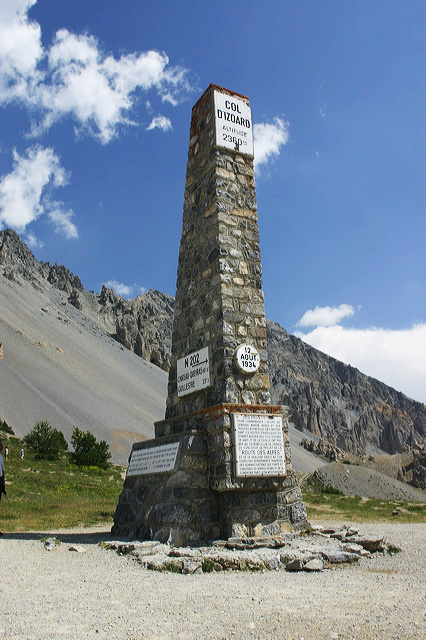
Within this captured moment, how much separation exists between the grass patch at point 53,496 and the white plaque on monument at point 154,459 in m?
2.89

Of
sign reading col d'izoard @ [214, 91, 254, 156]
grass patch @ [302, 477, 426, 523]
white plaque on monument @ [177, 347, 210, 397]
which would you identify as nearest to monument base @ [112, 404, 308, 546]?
white plaque on monument @ [177, 347, 210, 397]

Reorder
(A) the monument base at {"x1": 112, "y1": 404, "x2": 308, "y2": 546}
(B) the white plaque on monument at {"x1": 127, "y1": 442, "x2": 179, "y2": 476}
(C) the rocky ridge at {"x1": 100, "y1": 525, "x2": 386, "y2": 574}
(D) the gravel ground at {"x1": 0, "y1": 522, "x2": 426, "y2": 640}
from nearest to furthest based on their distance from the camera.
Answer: (D) the gravel ground at {"x1": 0, "y1": 522, "x2": 426, "y2": 640} → (C) the rocky ridge at {"x1": 100, "y1": 525, "x2": 386, "y2": 574} → (A) the monument base at {"x1": 112, "y1": 404, "x2": 308, "y2": 546} → (B) the white plaque on monument at {"x1": 127, "y1": 442, "x2": 179, "y2": 476}

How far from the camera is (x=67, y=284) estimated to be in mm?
113875

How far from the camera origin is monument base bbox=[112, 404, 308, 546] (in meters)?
7.03

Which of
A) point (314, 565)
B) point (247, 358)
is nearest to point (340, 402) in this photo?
point (247, 358)

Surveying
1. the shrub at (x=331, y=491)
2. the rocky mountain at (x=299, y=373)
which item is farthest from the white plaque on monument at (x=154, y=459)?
the rocky mountain at (x=299, y=373)

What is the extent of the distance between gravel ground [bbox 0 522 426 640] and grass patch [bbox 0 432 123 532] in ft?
17.2

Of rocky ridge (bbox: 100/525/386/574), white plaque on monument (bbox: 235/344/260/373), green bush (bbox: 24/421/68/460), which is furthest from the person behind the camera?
green bush (bbox: 24/421/68/460)

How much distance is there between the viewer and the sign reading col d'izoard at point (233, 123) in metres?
9.40

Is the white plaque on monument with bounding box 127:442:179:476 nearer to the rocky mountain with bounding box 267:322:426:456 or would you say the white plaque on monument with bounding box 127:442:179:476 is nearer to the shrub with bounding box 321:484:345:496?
the shrub with bounding box 321:484:345:496

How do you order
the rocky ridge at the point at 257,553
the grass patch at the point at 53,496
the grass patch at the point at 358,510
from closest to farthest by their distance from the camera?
1. the rocky ridge at the point at 257,553
2. the grass patch at the point at 53,496
3. the grass patch at the point at 358,510

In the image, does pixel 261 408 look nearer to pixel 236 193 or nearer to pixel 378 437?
pixel 236 193


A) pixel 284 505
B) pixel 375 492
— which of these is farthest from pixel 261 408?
pixel 375 492

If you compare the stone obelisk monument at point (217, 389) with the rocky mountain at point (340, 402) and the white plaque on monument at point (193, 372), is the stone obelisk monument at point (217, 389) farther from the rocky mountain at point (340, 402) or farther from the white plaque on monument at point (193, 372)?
the rocky mountain at point (340, 402)
